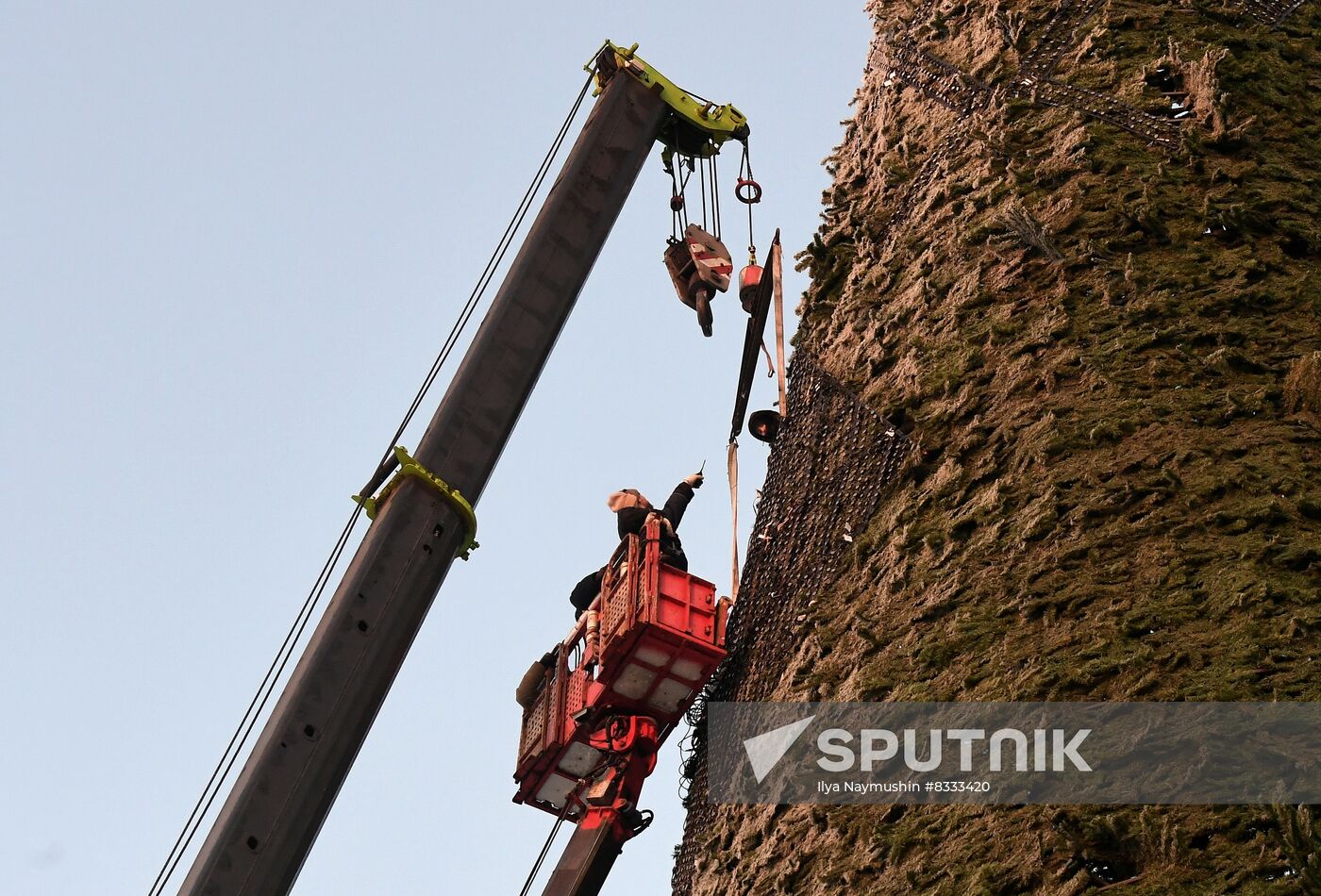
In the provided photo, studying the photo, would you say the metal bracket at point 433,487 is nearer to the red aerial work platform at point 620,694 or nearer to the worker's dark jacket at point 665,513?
the red aerial work platform at point 620,694

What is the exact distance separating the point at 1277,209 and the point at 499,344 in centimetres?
570

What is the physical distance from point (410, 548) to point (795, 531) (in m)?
4.07

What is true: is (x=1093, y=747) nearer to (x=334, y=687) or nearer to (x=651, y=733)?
(x=334, y=687)

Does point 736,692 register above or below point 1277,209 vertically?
below

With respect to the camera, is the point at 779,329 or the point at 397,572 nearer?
the point at 397,572

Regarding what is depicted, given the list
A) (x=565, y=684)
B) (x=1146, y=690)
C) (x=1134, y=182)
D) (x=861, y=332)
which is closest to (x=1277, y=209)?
(x=1134, y=182)

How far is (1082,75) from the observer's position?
14.8m

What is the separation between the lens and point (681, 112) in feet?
52.1

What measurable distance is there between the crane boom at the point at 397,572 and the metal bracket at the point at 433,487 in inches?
1.3

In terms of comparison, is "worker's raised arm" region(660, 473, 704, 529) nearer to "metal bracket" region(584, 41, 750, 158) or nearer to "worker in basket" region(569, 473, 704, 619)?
"worker in basket" region(569, 473, 704, 619)

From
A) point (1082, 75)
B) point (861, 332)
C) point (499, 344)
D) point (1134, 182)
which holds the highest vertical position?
point (1082, 75)

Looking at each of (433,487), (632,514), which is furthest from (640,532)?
(433,487)

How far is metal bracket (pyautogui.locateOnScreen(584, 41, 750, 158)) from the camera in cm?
1550

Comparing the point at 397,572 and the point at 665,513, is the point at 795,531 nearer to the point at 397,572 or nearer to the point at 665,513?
the point at 665,513
